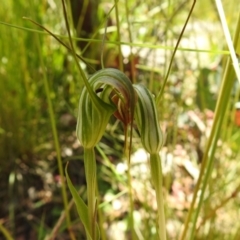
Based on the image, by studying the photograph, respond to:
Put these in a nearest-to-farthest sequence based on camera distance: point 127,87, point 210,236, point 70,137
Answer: point 127,87 → point 210,236 → point 70,137

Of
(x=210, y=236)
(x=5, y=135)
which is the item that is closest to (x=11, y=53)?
(x=5, y=135)

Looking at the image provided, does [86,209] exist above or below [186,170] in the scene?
above

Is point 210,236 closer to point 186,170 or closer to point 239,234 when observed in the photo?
point 239,234

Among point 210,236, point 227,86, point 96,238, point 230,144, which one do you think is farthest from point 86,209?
point 230,144

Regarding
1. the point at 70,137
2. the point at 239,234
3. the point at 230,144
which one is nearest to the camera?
the point at 239,234

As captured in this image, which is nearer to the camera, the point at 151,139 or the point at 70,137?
the point at 151,139

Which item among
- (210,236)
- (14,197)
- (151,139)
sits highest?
(151,139)

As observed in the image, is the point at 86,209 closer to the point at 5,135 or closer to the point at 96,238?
the point at 96,238
